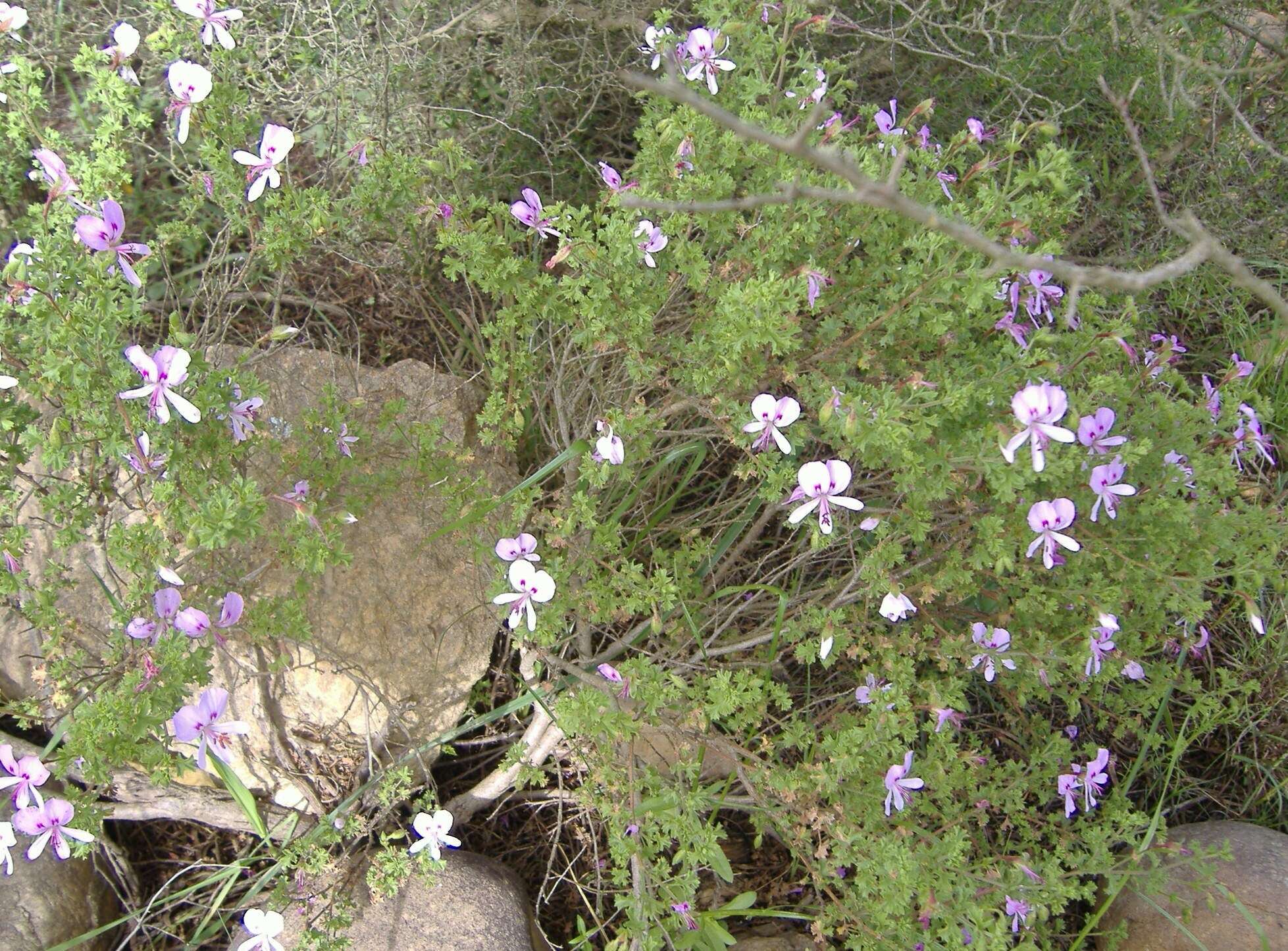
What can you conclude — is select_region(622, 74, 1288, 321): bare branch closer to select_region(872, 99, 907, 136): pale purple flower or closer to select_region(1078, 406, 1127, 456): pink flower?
select_region(1078, 406, 1127, 456): pink flower

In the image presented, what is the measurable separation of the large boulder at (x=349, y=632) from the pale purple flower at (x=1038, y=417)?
145cm

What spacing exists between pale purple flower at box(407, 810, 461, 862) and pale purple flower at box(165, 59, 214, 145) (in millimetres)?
1669

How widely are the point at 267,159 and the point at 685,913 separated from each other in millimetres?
1937

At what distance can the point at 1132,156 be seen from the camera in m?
3.56

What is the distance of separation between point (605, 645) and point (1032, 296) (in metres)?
1.57

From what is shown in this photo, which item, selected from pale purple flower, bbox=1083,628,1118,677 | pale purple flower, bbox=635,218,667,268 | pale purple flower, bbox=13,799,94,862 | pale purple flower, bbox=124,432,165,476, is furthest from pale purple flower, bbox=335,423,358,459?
pale purple flower, bbox=1083,628,1118,677

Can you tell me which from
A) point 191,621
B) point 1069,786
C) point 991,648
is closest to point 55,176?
point 191,621

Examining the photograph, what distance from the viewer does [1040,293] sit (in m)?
2.54

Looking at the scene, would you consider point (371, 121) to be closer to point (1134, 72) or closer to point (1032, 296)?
point (1032, 296)

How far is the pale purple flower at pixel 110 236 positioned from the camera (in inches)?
75.0

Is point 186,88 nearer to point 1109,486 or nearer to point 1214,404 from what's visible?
point 1109,486

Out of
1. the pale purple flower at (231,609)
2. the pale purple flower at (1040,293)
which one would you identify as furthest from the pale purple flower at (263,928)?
the pale purple flower at (1040,293)

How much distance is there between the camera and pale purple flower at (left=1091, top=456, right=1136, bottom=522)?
212 centimetres

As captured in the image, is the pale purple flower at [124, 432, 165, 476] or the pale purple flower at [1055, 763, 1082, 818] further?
the pale purple flower at [1055, 763, 1082, 818]
